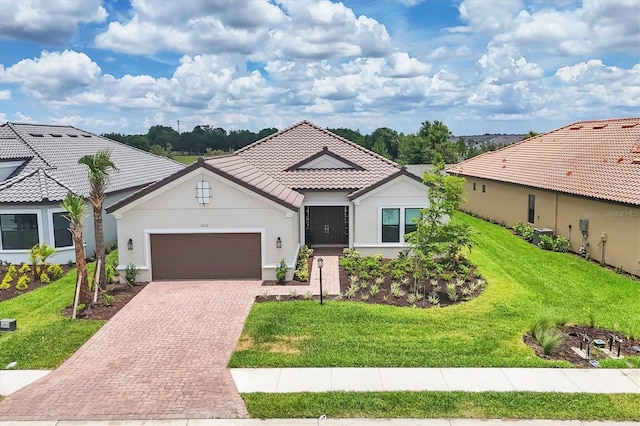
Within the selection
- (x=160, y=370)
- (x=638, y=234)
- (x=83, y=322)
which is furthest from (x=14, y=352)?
(x=638, y=234)

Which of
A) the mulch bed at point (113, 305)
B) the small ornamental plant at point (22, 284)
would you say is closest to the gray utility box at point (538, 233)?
the mulch bed at point (113, 305)

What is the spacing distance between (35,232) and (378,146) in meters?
58.2

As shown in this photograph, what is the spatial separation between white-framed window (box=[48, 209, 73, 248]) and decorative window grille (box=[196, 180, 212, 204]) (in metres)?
6.69

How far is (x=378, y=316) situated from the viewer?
1333 cm

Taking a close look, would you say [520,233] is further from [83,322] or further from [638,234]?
[83,322]

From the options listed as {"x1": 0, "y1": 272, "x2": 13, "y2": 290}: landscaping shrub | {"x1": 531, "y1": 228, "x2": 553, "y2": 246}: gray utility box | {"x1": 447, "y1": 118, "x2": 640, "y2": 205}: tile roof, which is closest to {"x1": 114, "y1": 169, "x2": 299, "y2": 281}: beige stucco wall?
{"x1": 0, "y1": 272, "x2": 13, "y2": 290}: landscaping shrub

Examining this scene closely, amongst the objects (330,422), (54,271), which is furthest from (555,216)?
(54,271)

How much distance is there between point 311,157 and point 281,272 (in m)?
7.59

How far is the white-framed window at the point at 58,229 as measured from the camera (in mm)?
19781

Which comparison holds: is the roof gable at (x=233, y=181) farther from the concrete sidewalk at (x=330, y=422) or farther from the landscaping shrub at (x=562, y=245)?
the landscaping shrub at (x=562, y=245)

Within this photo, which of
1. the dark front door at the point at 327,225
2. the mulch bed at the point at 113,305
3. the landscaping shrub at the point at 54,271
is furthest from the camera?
the dark front door at the point at 327,225

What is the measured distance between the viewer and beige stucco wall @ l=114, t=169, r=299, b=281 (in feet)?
55.6

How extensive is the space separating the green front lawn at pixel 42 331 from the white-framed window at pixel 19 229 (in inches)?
160

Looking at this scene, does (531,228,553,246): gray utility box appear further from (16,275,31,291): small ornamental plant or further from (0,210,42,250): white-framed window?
(0,210,42,250): white-framed window
